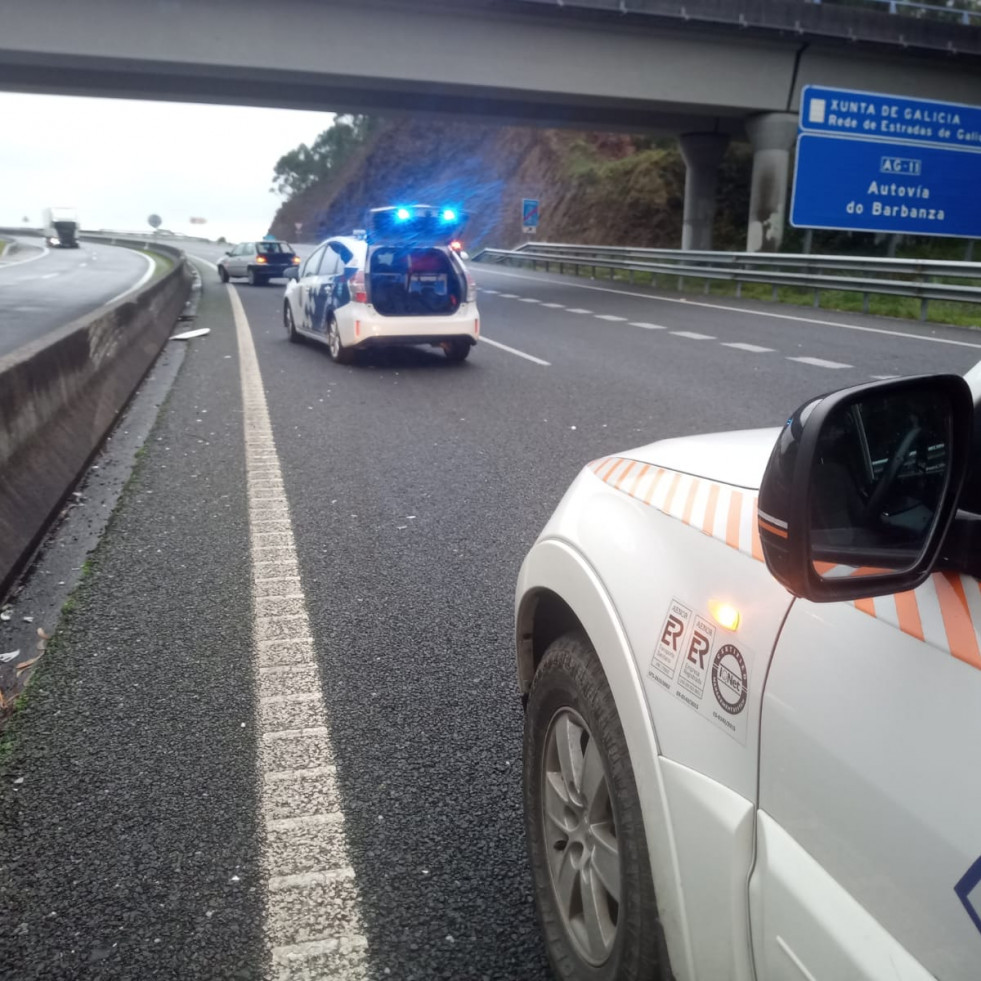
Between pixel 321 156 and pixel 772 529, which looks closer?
pixel 772 529

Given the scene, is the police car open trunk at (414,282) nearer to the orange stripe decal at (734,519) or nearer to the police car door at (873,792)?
the orange stripe decal at (734,519)

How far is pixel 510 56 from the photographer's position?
25344mm

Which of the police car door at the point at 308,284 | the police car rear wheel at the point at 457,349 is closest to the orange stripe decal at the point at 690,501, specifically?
the police car rear wheel at the point at 457,349

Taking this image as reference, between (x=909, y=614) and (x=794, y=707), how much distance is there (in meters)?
0.22

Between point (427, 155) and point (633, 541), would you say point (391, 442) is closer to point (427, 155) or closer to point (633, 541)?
point (633, 541)

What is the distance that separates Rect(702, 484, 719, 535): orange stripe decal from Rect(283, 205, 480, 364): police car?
1016 cm

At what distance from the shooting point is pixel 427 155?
78.1 m

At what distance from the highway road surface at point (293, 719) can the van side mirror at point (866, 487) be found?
1462mm

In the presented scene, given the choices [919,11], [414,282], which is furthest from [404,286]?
[919,11]

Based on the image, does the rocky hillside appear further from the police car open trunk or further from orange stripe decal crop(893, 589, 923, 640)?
orange stripe decal crop(893, 589, 923, 640)

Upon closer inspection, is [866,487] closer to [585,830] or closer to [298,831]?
[585,830]

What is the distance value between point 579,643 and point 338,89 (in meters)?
28.4

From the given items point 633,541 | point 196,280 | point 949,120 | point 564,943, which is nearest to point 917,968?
point 633,541

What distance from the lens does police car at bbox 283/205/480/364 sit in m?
11.9
